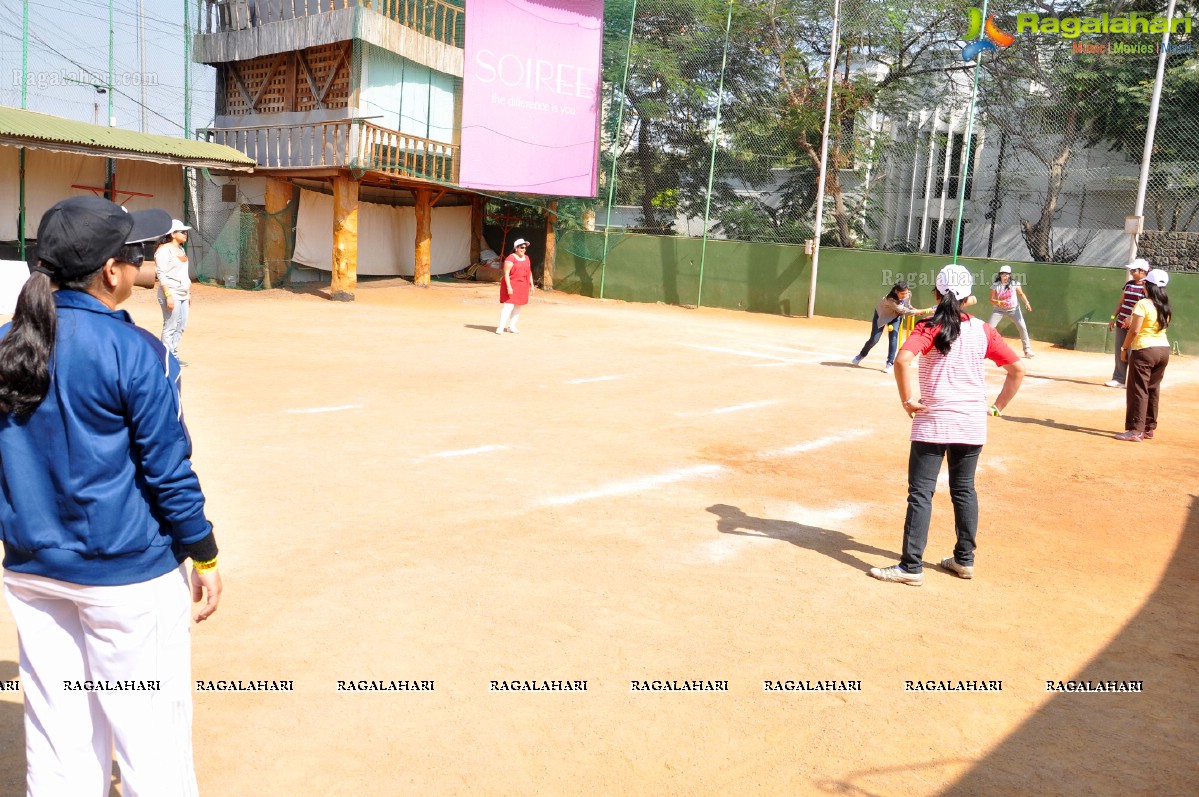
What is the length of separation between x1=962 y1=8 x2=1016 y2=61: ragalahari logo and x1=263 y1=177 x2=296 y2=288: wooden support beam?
16.9 m

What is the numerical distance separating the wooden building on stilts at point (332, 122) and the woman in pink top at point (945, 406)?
19.2 m

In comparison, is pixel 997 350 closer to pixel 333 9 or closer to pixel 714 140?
pixel 714 140

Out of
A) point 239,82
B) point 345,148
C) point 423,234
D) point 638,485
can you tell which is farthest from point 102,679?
point 239,82

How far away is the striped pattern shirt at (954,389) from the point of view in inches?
219

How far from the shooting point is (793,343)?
18672mm

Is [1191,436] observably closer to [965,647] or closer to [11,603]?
[965,647]

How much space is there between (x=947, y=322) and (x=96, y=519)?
4.45m

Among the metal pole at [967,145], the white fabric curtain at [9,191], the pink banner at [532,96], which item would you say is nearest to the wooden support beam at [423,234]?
the pink banner at [532,96]

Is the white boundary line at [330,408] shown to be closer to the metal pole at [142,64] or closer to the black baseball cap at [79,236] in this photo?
the black baseball cap at [79,236]

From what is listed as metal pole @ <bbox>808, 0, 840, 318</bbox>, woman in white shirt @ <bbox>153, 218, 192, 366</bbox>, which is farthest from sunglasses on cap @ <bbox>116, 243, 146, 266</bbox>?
metal pole @ <bbox>808, 0, 840, 318</bbox>

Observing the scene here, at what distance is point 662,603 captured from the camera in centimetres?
515

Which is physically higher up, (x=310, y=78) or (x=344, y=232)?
(x=310, y=78)

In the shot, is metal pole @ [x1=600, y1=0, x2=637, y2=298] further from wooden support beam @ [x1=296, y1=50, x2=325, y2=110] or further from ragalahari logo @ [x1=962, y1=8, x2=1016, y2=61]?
ragalahari logo @ [x1=962, y1=8, x2=1016, y2=61]

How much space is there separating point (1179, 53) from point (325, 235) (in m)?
20.2
